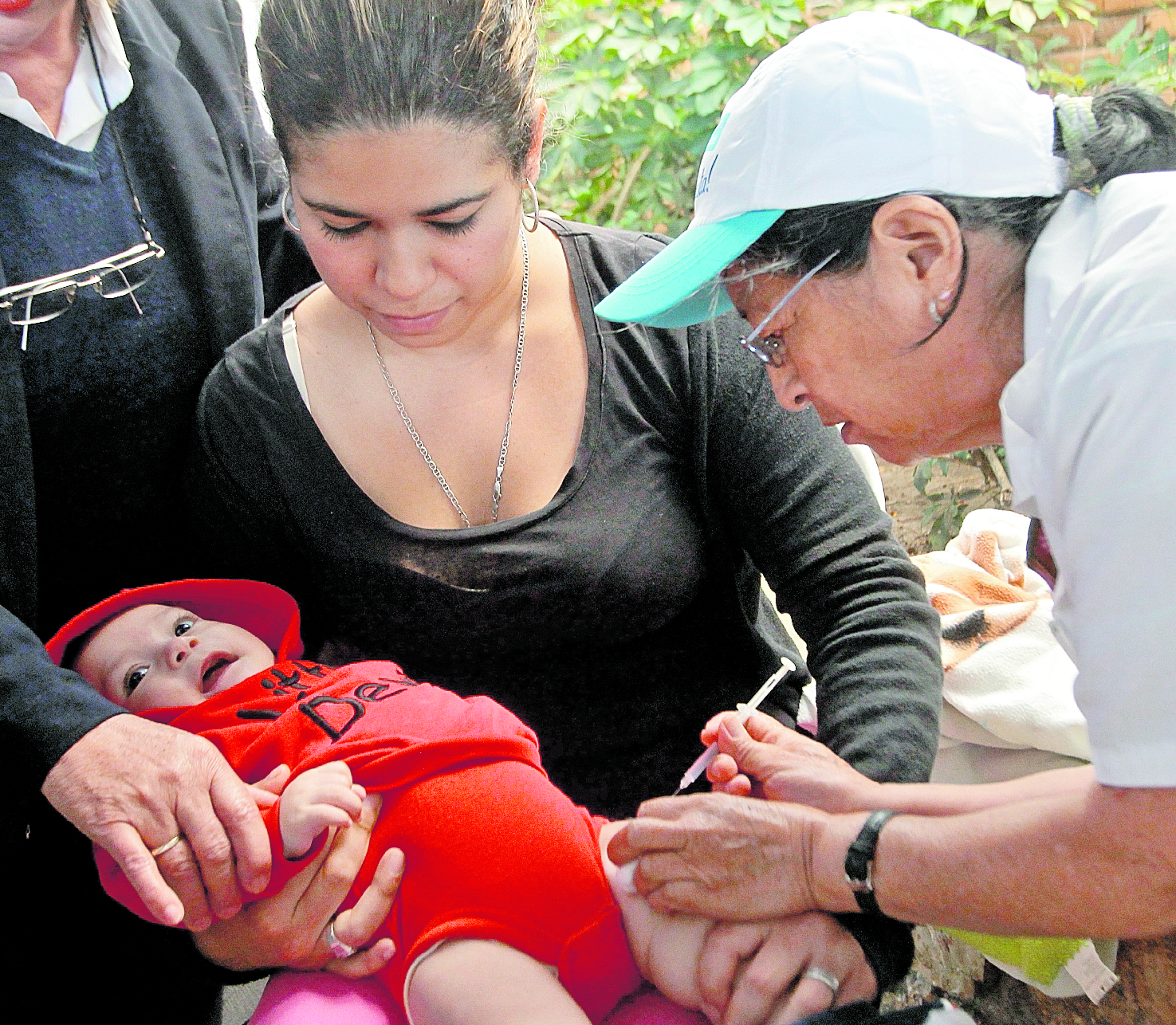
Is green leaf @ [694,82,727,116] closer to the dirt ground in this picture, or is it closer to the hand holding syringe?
the dirt ground

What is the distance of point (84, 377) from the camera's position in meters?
1.67

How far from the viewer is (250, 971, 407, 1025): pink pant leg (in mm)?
1332

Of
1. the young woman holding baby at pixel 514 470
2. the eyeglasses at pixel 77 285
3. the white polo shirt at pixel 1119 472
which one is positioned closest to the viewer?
the white polo shirt at pixel 1119 472

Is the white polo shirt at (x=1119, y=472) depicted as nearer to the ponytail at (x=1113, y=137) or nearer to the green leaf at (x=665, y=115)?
the ponytail at (x=1113, y=137)

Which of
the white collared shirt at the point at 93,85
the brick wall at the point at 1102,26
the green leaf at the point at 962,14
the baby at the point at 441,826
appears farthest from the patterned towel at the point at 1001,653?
the brick wall at the point at 1102,26

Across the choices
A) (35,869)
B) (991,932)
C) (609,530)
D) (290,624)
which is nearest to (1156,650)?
(991,932)

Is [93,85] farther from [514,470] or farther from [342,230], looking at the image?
[514,470]

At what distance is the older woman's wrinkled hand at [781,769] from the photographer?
1.37 m

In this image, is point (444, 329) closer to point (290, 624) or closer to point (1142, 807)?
point (290, 624)

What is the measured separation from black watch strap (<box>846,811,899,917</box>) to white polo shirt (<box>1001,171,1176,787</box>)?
0.94 feet

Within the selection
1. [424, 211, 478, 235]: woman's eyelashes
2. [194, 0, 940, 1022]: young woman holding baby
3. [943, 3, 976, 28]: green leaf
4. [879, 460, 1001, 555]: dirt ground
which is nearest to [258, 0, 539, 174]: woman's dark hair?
[194, 0, 940, 1022]: young woman holding baby

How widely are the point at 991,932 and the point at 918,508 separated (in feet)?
9.96

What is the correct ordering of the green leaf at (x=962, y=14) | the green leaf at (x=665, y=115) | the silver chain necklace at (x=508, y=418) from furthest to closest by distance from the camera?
1. the green leaf at (x=665, y=115)
2. the green leaf at (x=962, y=14)
3. the silver chain necklace at (x=508, y=418)

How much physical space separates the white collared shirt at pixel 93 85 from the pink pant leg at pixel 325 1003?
3.93ft
